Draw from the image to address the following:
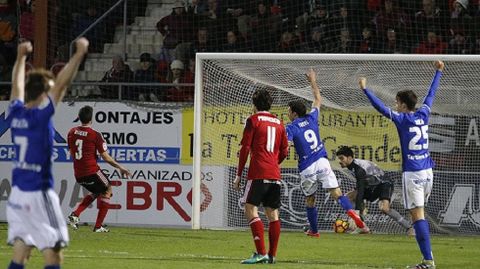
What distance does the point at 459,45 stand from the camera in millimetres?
21609

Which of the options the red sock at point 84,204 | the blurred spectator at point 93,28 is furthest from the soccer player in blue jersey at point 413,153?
the blurred spectator at point 93,28

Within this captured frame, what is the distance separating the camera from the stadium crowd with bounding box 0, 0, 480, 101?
21.7 m

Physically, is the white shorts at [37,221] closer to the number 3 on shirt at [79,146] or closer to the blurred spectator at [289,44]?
the number 3 on shirt at [79,146]

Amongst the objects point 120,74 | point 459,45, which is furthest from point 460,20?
point 120,74

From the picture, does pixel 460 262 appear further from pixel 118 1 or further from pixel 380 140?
pixel 118 1

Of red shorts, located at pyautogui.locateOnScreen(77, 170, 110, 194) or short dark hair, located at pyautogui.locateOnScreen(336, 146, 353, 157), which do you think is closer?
red shorts, located at pyautogui.locateOnScreen(77, 170, 110, 194)

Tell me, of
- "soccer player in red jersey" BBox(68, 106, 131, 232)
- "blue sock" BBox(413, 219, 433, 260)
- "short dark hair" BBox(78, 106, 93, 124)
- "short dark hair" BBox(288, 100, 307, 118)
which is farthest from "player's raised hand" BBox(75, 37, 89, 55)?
"soccer player in red jersey" BBox(68, 106, 131, 232)

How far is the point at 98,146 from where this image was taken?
18734 mm

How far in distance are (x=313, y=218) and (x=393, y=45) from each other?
4777 mm

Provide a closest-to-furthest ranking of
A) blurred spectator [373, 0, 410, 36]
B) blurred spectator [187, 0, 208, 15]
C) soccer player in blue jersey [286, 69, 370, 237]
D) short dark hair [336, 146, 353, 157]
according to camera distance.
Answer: soccer player in blue jersey [286, 69, 370, 237] < short dark hair [336, 146, 353, 157] < blurred spectator [373, 0, 410, 36] < blurred spectator [187, 0, 208, 15]

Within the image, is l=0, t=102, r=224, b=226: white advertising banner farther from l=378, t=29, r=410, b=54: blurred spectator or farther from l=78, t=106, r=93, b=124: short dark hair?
l=378, t=29, r=410, b=54: blurred spectator

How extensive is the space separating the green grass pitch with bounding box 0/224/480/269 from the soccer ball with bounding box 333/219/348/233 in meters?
0.61

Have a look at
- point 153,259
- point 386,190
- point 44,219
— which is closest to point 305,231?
point 386,190

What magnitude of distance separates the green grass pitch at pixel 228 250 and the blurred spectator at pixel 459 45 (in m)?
4.01
